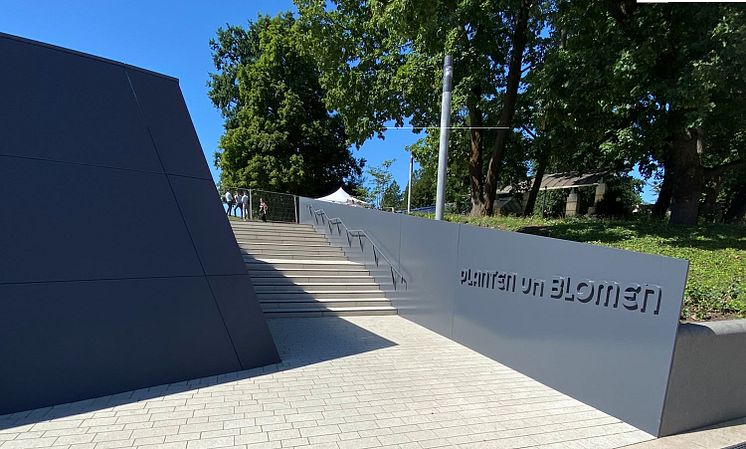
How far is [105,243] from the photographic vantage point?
418 cm

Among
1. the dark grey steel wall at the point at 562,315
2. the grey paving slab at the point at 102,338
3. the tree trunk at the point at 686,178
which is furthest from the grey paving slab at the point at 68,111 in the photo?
the tree trunk at the point at 686,178

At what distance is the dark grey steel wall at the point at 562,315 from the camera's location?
12.4 ft

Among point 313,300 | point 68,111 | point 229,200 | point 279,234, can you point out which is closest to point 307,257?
point 279,234

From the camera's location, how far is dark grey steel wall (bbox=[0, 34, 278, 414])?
375cm

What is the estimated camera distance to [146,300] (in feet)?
14.1

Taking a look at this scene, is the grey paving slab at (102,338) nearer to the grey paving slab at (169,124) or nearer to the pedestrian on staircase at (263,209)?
the grey paving slab at (169,124)

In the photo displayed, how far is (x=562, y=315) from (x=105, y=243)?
5.31 metres

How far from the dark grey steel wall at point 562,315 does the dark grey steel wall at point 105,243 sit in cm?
333

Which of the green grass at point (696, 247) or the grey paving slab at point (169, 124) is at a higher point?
the grey paving slab at point (169, 124)

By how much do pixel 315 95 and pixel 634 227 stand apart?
2317cm

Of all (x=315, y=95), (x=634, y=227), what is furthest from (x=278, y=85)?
(x=634, y=227)

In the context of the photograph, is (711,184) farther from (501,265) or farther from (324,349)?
(324,349)

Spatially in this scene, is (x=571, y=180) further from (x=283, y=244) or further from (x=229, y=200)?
(x=283, y=244)

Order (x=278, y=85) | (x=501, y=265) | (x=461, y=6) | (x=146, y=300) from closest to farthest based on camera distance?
(x=146, y=300) → (x=501, y=265) → (x=461, y=6) → (x=278, y=85)
